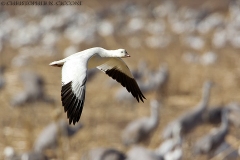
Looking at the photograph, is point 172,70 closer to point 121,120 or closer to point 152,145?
point 121,120

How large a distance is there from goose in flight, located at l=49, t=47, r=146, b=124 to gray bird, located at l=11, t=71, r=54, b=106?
15.9ft

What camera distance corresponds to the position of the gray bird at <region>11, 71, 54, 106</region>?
974 centimetres

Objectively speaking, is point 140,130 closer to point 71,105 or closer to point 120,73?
point 120,73

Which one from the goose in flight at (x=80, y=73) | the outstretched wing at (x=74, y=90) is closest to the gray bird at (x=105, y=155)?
the goose in flight at (x=80, y=73)

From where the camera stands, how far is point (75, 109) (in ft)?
12.6

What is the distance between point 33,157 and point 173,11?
688 inches

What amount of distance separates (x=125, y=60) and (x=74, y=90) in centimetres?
1009

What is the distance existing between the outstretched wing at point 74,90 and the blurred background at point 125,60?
111 cm

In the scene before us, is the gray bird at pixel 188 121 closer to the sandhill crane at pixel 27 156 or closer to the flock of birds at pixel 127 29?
the sandhill crane at pixel 27 156

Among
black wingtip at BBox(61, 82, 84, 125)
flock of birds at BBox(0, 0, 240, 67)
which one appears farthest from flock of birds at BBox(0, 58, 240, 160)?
flock of birds at BBox(0, 0, 240, 67)

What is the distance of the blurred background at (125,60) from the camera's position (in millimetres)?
8156

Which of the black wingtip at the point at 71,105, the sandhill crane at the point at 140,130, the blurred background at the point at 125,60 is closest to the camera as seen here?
the black wingtip at the point at 71,105

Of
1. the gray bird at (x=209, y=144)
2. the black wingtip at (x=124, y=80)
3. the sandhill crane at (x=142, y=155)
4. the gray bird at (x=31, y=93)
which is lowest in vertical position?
the gray bird at (x=31, y=93)

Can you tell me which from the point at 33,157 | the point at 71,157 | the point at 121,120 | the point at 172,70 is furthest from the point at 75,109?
the point at 172,70
